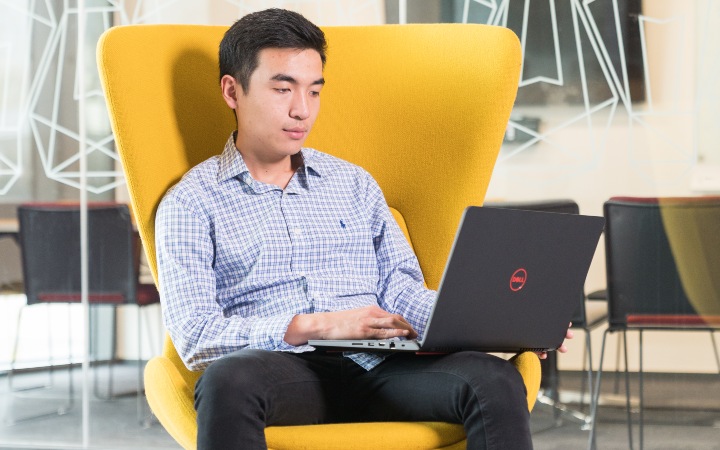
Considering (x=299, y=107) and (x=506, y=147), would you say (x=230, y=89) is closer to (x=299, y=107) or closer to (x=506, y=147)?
(x=299, y=107)

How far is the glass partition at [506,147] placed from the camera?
10.0ft

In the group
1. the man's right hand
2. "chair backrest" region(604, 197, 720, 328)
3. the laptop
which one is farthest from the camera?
"chair backrest" region(604, 197, 720, 328)

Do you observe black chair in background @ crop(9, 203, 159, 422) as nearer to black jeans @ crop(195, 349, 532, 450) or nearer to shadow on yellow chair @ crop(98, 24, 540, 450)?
shadow on yellow chair @ crop(98, 24, 540, 450)

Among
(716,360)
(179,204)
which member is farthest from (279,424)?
(716,360)

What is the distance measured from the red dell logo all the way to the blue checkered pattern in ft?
0.99

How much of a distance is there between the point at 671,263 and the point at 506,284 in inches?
70.0

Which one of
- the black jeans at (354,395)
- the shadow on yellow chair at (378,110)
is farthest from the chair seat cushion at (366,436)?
the shadow on yellow chair at (378,110)

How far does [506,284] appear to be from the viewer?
146 cm

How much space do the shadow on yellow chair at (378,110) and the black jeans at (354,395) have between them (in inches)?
14.3

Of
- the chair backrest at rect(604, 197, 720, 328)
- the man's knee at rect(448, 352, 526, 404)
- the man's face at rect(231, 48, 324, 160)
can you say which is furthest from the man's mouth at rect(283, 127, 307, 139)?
the chair backrest at rect(604, 197, 720, 328)

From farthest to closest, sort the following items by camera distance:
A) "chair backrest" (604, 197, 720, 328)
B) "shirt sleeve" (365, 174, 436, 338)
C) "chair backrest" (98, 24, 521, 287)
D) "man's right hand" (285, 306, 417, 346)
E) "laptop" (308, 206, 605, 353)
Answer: "chair backrest" (604, 197, 720, 328), "chair backrest" (98, 24, 521, 287), "shirt sleeve" (365, 174, 436, 338), "man's right hand" (285, 306, 417, 346), "laptop" (308, 206, 605, 353)

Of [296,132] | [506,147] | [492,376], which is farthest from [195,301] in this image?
[506,147]

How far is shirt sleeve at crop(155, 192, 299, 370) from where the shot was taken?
1.59 m

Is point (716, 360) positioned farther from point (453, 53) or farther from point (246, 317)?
point (246, 317)
